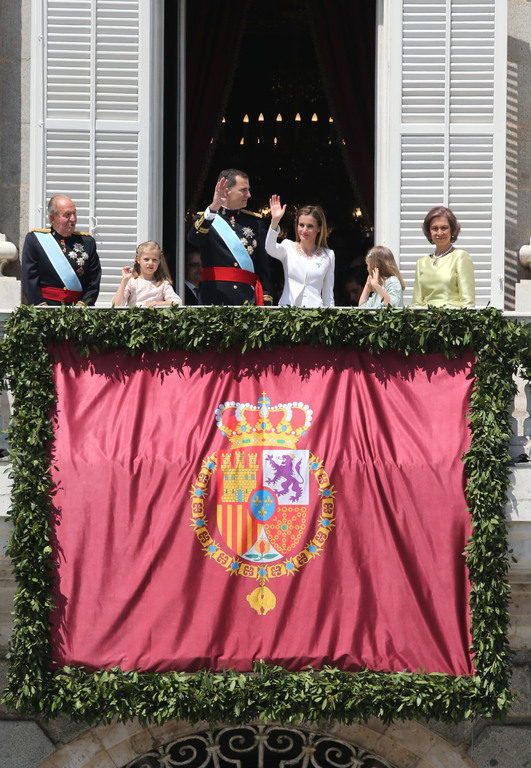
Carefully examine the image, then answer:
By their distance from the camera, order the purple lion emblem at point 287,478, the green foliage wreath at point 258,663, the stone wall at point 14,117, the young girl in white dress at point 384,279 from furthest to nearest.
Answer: the stone wall at point 14,117, the young girl in white dress at point 384,279, the purple lion emblem at point 287,478, the green foliage wreath at point 258,663

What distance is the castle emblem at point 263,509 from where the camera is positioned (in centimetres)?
802

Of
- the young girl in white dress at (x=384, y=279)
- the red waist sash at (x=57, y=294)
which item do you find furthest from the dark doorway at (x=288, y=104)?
the red waist sash at (x=57, y=294)

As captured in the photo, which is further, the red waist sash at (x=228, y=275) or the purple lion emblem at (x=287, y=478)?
the red waist sash at (x=228, y=275)

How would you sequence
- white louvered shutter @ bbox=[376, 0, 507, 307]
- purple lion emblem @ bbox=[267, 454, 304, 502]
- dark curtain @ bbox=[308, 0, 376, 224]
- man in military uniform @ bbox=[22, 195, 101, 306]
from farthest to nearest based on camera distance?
1. dark curtain @ bbox=[308, 0, 376, 224]
2. white louvered shutter @ bbox=[376, 0, 507, 307]
3. man in military uniform @ bbox=[22, 195, 101, 306]
4. purple lion emblem @ bbox=[267, 454, 304, 502]

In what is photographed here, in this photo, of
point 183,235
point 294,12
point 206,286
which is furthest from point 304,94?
point 206,286

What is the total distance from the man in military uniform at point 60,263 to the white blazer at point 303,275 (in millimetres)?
1189

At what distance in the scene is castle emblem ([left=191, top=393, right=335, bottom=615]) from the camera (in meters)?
8.02

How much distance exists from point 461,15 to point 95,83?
102 inches

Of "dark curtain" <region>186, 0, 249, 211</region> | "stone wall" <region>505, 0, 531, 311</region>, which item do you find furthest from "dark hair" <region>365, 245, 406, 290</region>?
"dark curtain" <region>186, 0, 249, 211</region>

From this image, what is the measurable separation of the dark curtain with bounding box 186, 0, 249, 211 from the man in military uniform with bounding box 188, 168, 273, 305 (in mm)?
3249

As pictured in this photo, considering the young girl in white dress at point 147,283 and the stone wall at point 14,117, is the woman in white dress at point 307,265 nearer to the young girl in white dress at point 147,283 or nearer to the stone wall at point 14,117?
the young girl in white dress at point 147,283

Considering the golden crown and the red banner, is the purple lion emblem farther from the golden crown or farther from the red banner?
the golden crown

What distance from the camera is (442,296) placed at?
28.3 ft

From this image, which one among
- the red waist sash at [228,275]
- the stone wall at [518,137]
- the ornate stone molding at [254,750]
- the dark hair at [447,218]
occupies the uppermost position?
the stone wall at [518,137]
